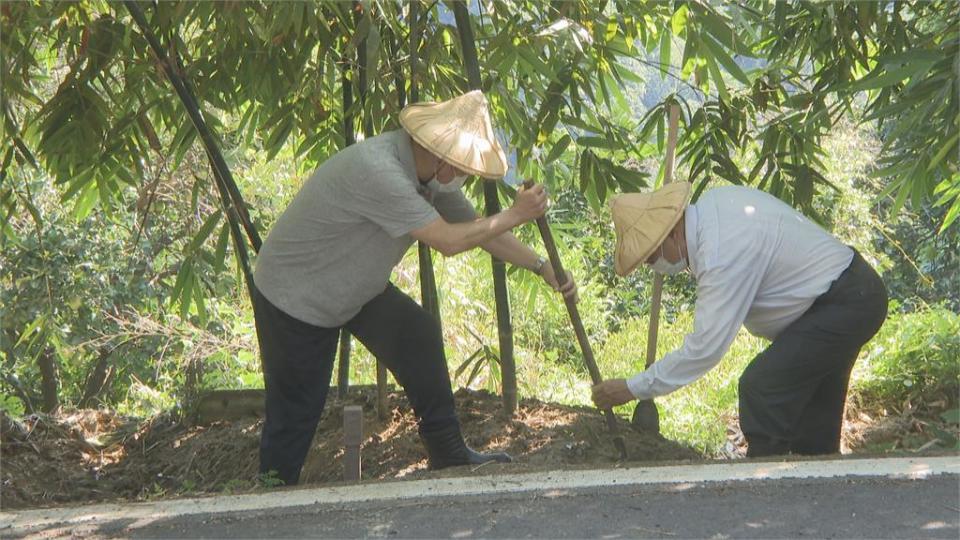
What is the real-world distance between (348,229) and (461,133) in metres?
0.49

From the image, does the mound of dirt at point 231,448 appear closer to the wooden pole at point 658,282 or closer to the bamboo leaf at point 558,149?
the wooden pole at point 658,282

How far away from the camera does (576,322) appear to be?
395cm

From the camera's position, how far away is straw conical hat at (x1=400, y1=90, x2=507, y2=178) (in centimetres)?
349

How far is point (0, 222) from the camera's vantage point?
4824 millimetres

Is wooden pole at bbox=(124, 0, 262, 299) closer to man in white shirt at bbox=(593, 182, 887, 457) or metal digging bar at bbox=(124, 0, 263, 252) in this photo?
metal digging bar at bbox=(124, 0, 263, 252)

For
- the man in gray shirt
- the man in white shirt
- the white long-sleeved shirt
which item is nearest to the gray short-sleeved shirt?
the man in gray shirt

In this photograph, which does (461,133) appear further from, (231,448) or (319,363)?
(231,448)

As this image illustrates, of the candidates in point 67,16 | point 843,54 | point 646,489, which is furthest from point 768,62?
point 67,16

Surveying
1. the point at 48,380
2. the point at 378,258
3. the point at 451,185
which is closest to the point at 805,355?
the point at 451,185

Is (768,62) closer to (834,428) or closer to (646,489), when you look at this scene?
(834,428)

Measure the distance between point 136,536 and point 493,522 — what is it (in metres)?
0.92

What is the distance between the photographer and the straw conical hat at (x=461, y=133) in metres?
3.49

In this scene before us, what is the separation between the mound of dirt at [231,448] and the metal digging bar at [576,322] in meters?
0.07

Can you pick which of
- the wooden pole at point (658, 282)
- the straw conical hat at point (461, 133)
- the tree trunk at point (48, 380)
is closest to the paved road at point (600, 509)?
the wooden pole at point (658, 282)
